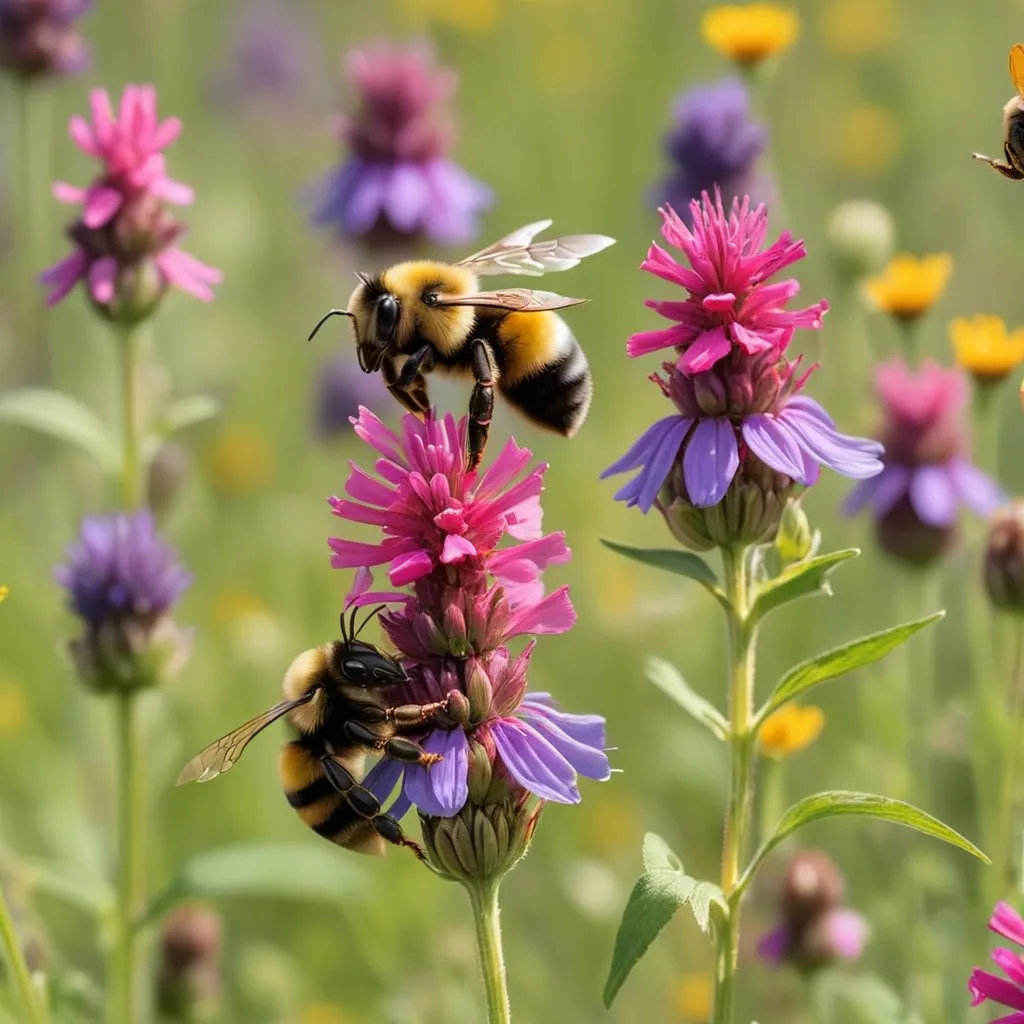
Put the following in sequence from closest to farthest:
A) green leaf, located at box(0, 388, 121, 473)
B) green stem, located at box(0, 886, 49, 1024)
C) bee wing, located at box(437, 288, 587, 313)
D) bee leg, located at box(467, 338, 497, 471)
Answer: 1. green stem, located at box(0, 886, 49, 1024)
2. bee leg, located at box(467, 338, 497, 471)
3. bee wing, located at box(437, 288, 587, 313)
4. green leaf, located at box(0, 388, 121, 473)

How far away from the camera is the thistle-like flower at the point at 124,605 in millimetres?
3896

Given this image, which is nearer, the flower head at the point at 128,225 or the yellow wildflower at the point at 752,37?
the flower head at the point at 128,225

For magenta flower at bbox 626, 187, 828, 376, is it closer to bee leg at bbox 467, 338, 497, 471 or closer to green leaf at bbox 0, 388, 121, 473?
bee leg at bbox 467, 338, 497, 471

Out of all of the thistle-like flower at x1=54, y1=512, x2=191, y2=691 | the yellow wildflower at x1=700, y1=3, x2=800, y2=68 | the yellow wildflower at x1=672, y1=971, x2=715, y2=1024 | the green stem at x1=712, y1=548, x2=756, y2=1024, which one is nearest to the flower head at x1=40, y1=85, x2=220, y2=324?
the thistle-like flower at x1=54, y1=512, x2=191, y2=691

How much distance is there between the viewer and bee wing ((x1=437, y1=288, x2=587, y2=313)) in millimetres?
3262

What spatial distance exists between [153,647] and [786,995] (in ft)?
8.59

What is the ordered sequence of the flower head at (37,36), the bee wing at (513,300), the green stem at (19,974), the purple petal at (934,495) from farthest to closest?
the flower head at (37,36) < the purple petal at (934,495) < the bee wing at (513,300) < the green stem at (19,974)

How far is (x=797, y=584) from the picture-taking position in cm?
250

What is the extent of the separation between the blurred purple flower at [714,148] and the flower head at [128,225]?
1.99 m

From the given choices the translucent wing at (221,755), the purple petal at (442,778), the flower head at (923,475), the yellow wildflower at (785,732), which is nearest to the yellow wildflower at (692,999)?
the yellow wildflower at (785,732)

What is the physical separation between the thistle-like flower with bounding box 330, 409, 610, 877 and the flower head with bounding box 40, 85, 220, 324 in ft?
5.08

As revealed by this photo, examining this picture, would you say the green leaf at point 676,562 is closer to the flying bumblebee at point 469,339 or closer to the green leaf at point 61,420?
the flying bumblebee at point 469,339

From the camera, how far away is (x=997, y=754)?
4.62 m

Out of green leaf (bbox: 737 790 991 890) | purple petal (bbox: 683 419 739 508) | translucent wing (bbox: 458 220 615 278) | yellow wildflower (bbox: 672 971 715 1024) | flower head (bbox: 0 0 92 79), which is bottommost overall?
yellow wildflower (bbox: 672 971 715 1024)
